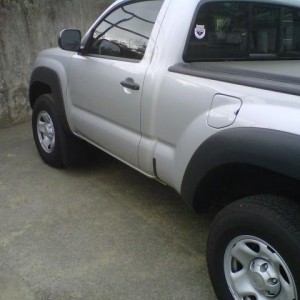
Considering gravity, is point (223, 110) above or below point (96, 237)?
above

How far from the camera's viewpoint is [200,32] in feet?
9.21

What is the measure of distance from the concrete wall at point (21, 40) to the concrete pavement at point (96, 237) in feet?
6.27

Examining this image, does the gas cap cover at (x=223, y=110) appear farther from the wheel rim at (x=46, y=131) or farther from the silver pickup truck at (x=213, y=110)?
the wheel rim at (x=46, y=131)

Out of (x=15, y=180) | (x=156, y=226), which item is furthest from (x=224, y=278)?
(x=15, y=180)

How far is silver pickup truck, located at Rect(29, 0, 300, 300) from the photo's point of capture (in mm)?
2014

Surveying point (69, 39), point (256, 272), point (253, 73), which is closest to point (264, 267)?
point (256, 272)

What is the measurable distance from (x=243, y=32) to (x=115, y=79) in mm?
983

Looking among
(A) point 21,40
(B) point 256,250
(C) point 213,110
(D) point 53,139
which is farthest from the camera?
(A) point 21,40

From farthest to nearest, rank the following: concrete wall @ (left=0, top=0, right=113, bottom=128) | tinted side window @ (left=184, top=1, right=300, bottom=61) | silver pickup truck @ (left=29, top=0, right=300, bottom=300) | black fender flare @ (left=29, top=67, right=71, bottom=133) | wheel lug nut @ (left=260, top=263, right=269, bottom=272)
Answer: concrete wall @ (left=0, top=0, right=113, bottom=128) → black fender flare @ (left=29, top=67, right=71, bottom=133) → tinted side window @ (left=184, top=1, right=300, bottom=61) → wheel lug nut @ (left=260, top=263, right=269, bottom=272) → silver pickup truck @ (left=29, top=0, right=300, bottom=300)

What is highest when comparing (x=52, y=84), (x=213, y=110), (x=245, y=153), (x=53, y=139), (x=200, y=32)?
(x=200, y=32)

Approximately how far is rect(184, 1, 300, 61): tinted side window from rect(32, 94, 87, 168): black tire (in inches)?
73.0

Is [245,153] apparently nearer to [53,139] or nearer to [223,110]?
[223,110]

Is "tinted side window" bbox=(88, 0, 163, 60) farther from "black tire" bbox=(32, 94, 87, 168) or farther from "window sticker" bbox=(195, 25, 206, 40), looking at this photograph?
"black tire" bbox=(32, 94, 87, 168)

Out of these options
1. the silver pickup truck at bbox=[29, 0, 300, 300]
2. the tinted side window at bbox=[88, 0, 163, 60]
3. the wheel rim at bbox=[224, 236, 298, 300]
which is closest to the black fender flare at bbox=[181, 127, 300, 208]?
the silver pickup truck at bbox=[29, 0, 300, 300]
